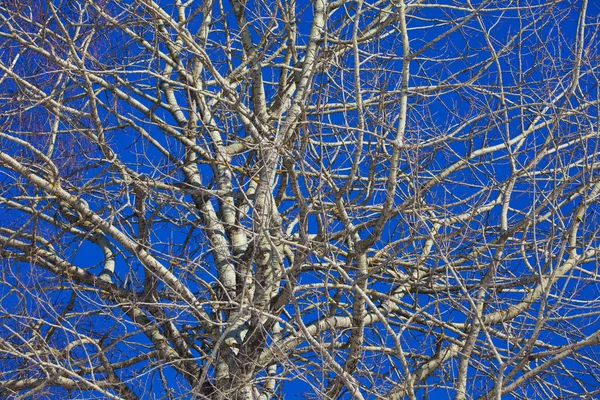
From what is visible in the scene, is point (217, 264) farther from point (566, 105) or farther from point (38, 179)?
point (566, 105)

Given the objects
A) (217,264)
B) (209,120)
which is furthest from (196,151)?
(217,264)

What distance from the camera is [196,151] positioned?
9516mm

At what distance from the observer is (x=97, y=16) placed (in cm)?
852

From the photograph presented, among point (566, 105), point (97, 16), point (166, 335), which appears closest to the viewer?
point (566, 105)

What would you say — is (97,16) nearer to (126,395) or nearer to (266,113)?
(266,113)

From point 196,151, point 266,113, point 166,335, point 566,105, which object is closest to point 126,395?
point 166,335

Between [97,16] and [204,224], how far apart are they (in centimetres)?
232

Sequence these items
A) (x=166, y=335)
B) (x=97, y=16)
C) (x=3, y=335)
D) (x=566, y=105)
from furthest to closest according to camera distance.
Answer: (x=166, y=335)
(x=97, y=16)
(x=3, y=335)
(x=566, y=105)

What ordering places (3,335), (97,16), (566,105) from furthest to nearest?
(97,16), (3,335), (566,105)

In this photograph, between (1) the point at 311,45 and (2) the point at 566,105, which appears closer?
(2) the point at 566,105

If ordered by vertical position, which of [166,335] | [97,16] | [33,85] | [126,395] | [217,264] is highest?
[97,16]

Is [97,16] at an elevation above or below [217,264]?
above

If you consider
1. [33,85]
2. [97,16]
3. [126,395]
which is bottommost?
[126,395]

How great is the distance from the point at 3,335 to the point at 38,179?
138cm
